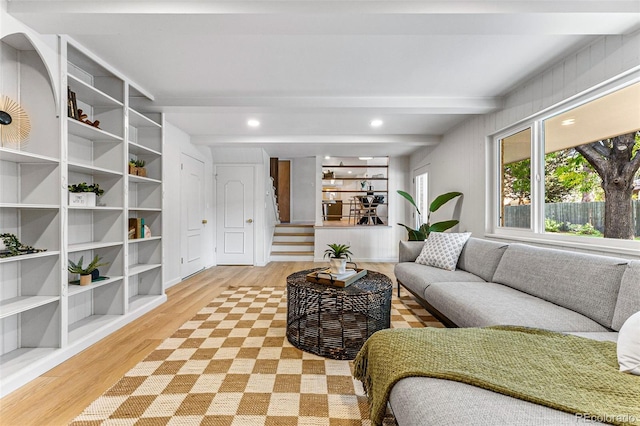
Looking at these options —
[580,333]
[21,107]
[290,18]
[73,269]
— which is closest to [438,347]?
[580,333]

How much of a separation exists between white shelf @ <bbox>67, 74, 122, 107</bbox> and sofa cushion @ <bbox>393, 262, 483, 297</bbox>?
329 centimetres

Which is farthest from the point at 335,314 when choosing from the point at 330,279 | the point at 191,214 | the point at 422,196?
the point at 422,196

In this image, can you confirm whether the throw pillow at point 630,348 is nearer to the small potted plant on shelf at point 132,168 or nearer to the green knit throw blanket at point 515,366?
the green knit throw blanket at point 515,366

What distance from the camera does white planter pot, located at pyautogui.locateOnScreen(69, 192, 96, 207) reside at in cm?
245

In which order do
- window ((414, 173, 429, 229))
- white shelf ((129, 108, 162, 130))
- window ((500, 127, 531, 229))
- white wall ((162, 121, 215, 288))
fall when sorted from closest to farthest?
window ((500, 127, 531, 229)), white shelf ((129, 108, 162, 130)), white wall ((162, 121, 215, 288)), window ((414, 173, 429, 229))

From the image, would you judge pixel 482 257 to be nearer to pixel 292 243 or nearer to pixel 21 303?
pixel 21 303

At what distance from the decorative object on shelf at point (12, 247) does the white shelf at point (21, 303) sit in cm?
33

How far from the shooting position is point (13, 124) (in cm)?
199

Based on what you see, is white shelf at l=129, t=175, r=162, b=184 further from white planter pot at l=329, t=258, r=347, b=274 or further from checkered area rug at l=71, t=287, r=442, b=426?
white planter pot at l=329, t=258, r=347, b=274

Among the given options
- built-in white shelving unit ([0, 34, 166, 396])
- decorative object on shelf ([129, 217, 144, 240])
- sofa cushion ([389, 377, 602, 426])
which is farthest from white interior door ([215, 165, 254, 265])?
sofa cushion ([389, 377, 602, 426])

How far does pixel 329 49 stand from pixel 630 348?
2472mm

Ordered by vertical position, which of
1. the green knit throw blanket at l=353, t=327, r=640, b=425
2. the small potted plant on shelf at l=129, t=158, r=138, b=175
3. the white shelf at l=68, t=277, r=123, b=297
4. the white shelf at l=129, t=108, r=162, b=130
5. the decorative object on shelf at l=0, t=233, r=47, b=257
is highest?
the white shelf at l=129, t=108, r=162, b=130

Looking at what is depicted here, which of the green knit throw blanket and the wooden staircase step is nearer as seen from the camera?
the green knit throw blanket

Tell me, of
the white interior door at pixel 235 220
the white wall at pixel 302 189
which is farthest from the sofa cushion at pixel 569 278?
the white wall at pixel 302 189
